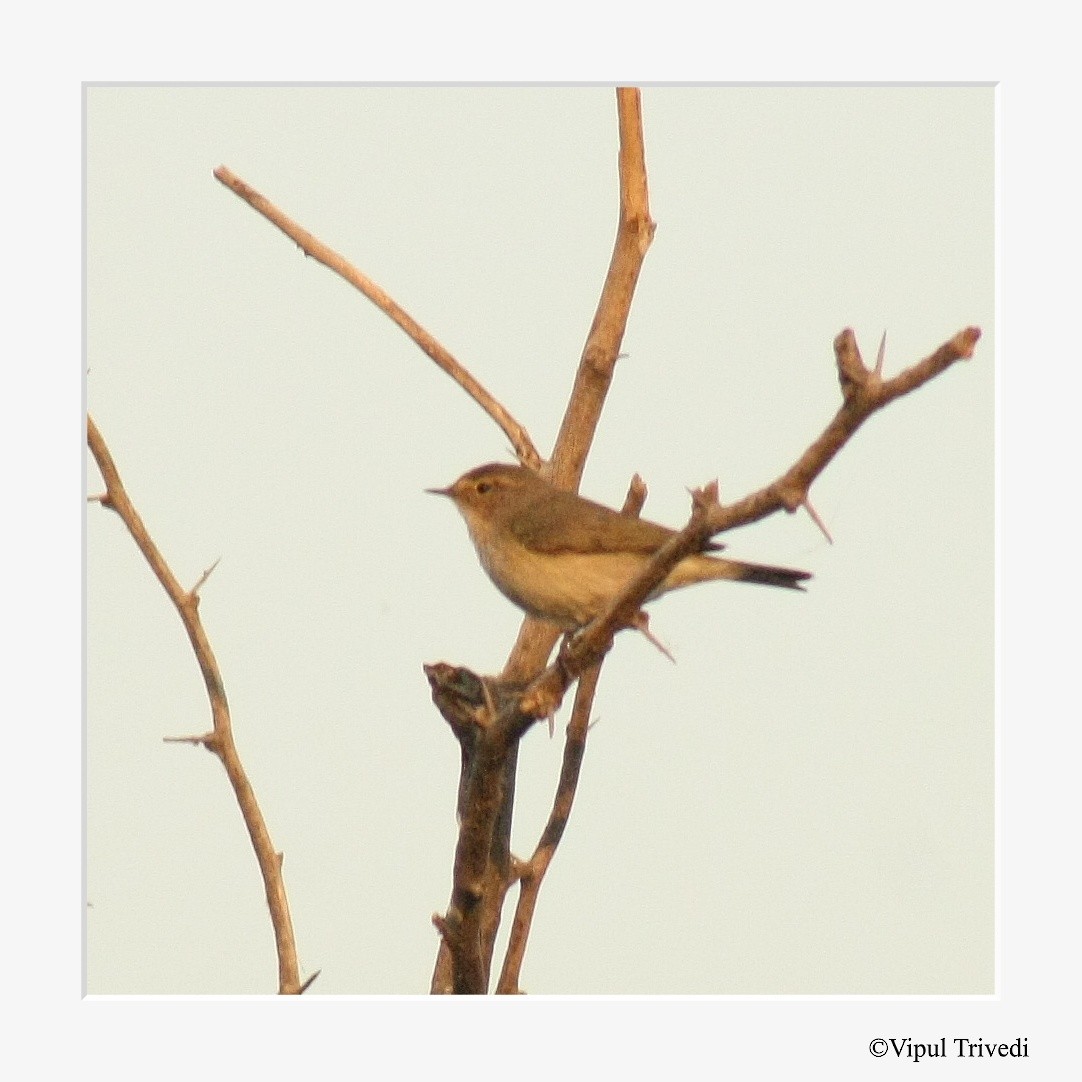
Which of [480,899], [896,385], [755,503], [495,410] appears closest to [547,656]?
[495,410]

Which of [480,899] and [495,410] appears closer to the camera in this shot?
[480,899]

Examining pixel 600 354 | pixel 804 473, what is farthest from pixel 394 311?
pixel 804 473

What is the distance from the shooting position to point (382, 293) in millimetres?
6898

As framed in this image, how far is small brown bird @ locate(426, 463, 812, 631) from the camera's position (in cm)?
667

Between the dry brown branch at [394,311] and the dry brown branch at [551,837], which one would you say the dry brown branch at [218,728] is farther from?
the dry brown branch at [394,311]

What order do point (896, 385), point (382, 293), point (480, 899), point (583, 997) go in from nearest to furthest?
point (896, 385)
point (480, 899)
point (583, 997)
point (382, 293)

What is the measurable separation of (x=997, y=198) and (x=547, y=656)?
323 centimetres

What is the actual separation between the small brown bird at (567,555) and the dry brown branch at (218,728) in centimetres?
212

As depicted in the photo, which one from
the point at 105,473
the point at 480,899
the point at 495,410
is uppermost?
the point at 495,410

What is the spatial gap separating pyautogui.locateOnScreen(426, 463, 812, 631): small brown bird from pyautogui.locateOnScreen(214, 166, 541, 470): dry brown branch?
8.0 inches

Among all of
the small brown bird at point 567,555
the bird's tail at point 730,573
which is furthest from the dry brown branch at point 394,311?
the bird's tail at point 730,573

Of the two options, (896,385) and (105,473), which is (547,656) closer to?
(105,473)

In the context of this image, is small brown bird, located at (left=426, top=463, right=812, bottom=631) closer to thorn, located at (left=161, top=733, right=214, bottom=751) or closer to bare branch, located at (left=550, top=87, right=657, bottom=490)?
bare branch, located at (left=550, top=87, right=657, bottom=490)

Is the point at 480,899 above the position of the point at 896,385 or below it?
below
